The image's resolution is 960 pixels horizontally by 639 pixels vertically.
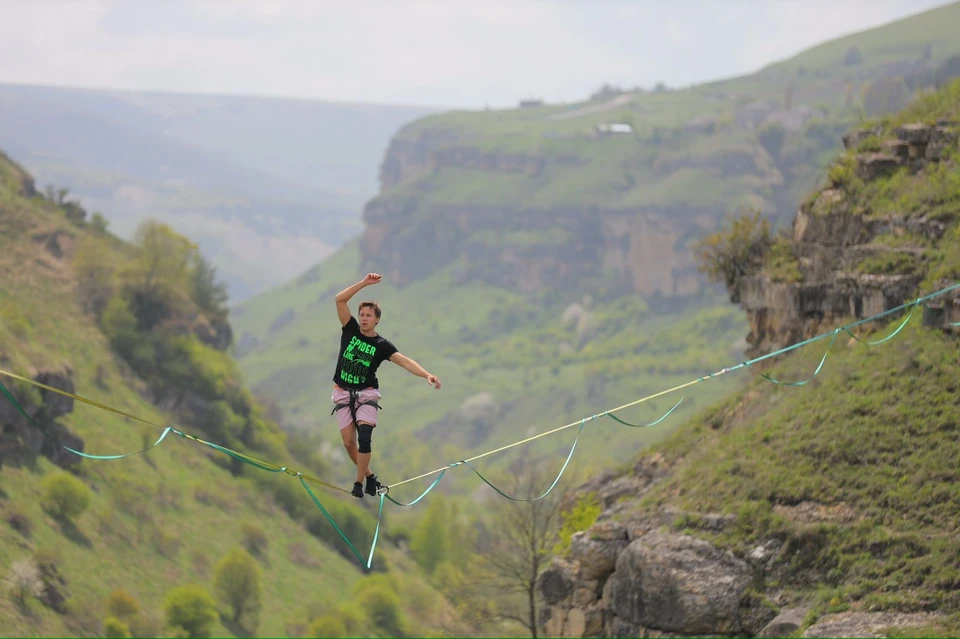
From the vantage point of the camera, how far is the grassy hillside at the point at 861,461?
2131 cm

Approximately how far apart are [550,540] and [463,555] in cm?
6814

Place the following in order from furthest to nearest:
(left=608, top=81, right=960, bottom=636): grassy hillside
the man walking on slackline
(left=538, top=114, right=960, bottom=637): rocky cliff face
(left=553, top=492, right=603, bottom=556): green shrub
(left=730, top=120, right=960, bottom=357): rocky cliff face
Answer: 1. (left=553, top=492, right=603, bottom=556): green shrub
2. (left=730, top=120, right=960, bottom=357): rocky cliff face
3. (left=538, top=114, right=960, bottom=637): rocky cliff face
4. (left=608, top=81, right=960, bottom=636): grassy hillside
5. the man walking on slackline

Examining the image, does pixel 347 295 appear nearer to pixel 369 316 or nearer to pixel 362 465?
pixel 369 316

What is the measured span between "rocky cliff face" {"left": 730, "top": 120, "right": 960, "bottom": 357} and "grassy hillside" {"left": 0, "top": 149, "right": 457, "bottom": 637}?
23.8m

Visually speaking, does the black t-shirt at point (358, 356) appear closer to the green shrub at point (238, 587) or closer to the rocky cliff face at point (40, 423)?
the rocky cliff face at point (40, 423)

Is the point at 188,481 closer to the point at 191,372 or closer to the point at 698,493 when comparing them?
the point at 191,372

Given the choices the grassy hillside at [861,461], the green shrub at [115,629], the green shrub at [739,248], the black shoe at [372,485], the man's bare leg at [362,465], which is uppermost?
the green shrub at [739,248]

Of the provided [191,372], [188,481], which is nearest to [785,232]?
[188,481]

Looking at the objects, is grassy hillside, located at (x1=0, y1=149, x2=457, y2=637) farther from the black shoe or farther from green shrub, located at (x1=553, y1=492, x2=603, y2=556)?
the black shoe

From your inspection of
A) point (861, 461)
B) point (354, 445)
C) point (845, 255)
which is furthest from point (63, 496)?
point (354, 445)

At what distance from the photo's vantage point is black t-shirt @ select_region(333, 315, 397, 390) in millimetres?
14477

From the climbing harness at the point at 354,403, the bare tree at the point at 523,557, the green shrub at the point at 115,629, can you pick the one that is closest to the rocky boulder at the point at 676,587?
the climbing harness at the point at 354,403

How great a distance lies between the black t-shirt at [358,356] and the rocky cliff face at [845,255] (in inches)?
738

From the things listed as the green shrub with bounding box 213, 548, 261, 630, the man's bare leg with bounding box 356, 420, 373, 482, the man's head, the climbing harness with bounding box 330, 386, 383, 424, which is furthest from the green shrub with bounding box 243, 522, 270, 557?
the man's head
